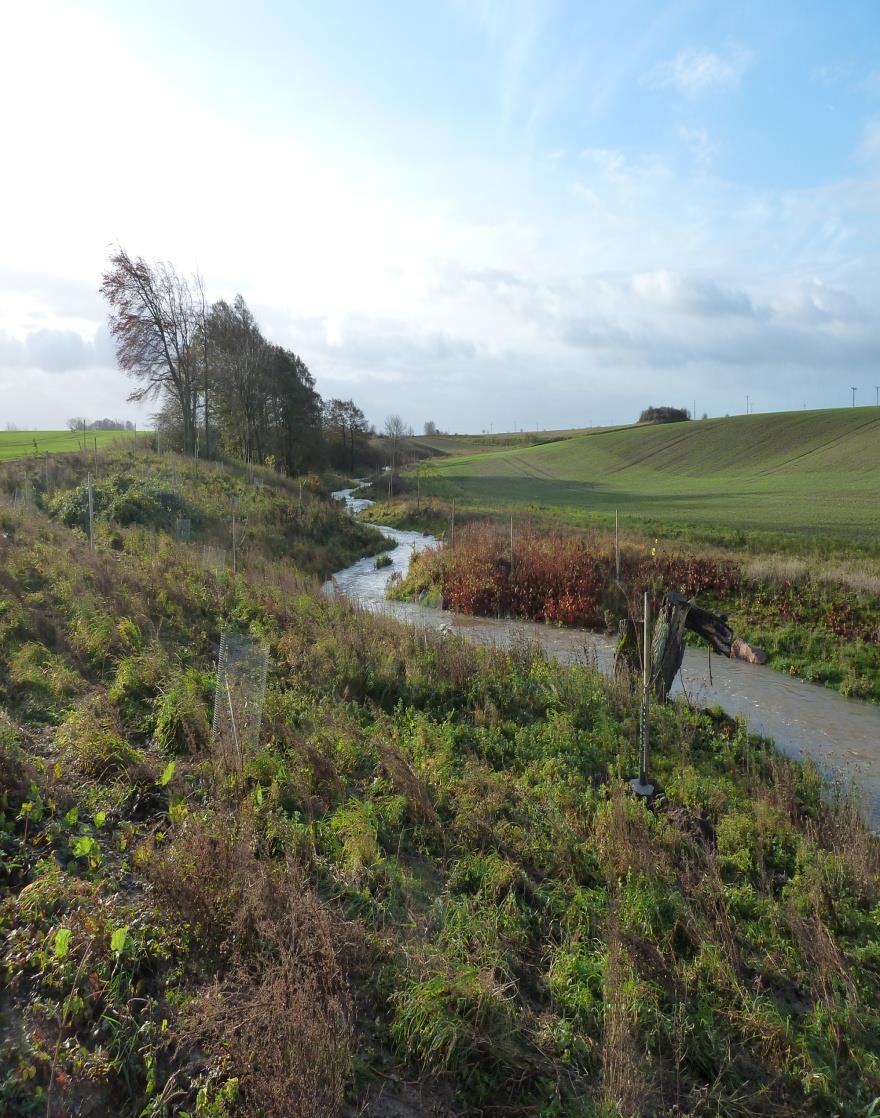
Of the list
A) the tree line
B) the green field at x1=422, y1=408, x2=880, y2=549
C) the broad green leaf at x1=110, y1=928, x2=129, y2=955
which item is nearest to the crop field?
the green field at x1=422, y1=408, x2=880, y2=549

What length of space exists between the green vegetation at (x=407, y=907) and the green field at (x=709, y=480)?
56.9 ft

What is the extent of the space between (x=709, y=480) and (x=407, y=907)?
170ft

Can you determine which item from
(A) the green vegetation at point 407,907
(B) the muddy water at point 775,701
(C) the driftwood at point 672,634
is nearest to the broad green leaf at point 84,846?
(A) the green vegetation at point 407,907

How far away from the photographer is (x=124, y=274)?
35906mm

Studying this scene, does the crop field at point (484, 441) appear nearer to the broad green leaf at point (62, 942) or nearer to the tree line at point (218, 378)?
the tree line at point (218, 378)

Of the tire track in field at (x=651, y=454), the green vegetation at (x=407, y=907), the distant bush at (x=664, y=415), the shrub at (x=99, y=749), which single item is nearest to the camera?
the green vegetation at (x=407, y=907)

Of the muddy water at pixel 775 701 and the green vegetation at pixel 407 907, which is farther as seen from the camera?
the muddy water at pixel 775 701

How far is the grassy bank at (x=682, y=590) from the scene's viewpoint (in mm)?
15125

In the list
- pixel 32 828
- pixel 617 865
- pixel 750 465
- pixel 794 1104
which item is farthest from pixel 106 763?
pixel 750 465

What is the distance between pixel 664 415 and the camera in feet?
375

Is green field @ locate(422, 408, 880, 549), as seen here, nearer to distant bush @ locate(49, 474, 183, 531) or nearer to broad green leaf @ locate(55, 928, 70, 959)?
distant bush @ locate(49, 474, 183, 531)

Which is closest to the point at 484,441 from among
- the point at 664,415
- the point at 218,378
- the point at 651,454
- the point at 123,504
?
the point at 664,415

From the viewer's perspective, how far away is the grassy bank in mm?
15125

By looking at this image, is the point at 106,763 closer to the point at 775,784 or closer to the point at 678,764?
the point at 678,764
